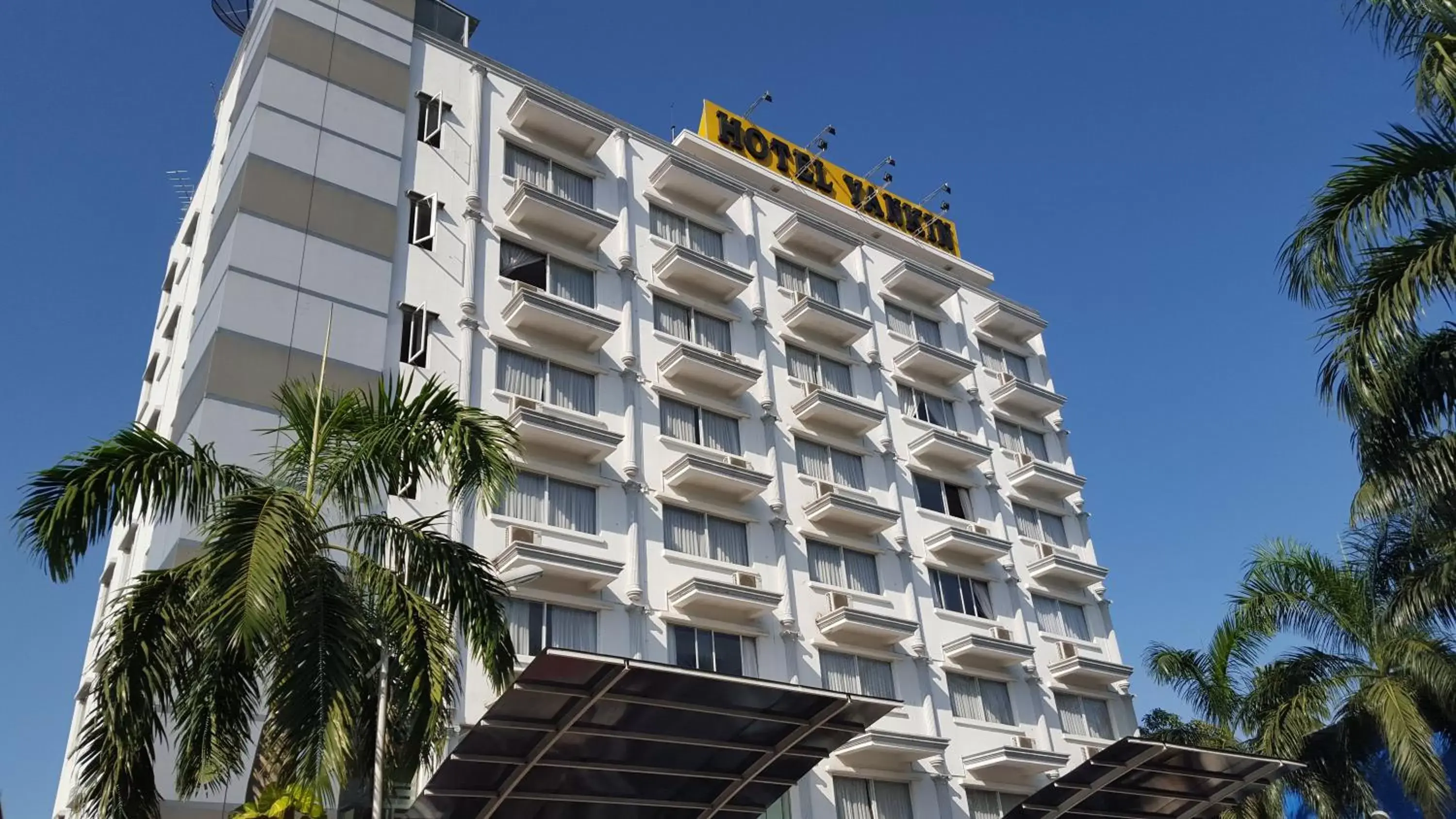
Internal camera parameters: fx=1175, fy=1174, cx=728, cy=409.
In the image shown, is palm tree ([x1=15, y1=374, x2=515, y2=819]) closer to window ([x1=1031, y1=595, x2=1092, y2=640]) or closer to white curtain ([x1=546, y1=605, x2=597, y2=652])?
white curtain ([x1=546, y1=605, x2=597, y2=652])

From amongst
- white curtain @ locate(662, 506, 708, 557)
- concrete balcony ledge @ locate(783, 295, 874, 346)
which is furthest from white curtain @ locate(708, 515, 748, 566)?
concrete balcony ledge @ locate(783, 295, 874, 346)

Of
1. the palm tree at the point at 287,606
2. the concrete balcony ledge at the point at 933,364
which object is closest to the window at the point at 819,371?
the concrete balcony ledge at the point at 933,364

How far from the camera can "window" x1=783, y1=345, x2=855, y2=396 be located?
1426 inches

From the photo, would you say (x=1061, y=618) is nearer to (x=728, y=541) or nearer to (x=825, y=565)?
(x=825, y=565)

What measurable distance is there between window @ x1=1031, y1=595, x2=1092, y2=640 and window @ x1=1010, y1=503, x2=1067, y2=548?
224 cm

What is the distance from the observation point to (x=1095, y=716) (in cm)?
3731

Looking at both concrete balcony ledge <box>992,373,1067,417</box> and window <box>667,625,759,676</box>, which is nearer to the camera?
window <box>667,625,759,676</box>

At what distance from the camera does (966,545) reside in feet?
118

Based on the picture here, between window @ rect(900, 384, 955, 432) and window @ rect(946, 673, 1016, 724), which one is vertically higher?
window @ rect(900, 384, 955, 432)

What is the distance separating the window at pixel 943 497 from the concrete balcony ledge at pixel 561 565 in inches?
510

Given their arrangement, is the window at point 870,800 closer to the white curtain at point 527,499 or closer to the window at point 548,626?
the window at point 548,626

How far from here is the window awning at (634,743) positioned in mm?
18984

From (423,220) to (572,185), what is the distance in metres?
5.28

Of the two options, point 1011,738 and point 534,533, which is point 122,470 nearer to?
point 534,533
